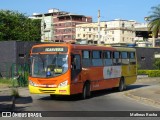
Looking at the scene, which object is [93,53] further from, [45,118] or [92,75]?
[45,118]

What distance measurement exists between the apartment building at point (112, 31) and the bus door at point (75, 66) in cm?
12492

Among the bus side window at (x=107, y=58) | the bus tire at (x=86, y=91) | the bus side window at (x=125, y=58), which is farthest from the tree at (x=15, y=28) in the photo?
the bus tire at (x=86, y=91)

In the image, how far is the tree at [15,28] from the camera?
7506 cm

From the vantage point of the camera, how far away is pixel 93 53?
77.1ft

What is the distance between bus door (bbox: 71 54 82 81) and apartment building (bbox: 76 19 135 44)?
410ft

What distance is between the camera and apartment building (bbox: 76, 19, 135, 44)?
5935 inches

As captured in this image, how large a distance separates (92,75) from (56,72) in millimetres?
3385

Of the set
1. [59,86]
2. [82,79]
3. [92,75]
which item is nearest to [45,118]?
[59,86]

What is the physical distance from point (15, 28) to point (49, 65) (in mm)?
58350

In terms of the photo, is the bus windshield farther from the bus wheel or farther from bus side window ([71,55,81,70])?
the bus wheel

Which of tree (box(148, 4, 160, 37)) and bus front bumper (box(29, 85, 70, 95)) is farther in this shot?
tree (box(148, 4, 160, 37))

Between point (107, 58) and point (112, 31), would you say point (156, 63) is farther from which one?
point (112, 31)

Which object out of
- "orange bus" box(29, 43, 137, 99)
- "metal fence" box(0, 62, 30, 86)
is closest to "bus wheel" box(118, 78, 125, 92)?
"orange bus" box(29, 43, 137, 99)

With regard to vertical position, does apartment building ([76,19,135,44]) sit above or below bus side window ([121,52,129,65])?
above
